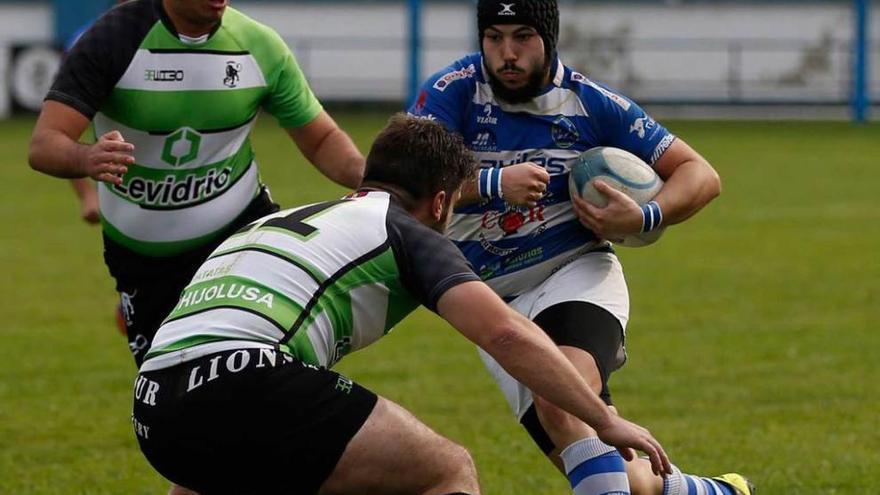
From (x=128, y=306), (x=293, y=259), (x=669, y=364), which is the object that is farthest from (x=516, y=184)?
(x=669, y=364)

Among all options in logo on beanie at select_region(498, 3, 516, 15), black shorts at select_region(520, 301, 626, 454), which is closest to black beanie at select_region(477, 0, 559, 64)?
logo on beanie at select_region(498, 3, 516, 15)

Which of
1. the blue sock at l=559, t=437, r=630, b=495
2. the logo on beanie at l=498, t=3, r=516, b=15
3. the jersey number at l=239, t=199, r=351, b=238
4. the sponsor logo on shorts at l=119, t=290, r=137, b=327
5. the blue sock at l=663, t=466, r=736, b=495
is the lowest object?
the blue sock at l=663, t=466, r=736, b=495

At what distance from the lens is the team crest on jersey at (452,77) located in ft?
20.4

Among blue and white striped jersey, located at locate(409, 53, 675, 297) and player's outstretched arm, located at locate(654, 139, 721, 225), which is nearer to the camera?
player's outstretched arm, located at locate(654, 139, 721, 225)

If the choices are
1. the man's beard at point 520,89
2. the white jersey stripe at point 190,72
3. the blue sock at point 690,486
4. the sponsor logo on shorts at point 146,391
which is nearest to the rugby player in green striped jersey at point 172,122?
the white jersey stripe at point 190,72

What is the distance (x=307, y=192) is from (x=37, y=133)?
45.9 feet

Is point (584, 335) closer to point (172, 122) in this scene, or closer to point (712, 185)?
point (712, 185)

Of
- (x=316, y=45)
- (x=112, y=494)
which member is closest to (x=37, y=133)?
(x=112, y=494)

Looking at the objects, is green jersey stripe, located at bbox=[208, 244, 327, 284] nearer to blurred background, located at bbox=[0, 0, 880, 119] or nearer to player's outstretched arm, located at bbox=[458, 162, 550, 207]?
player's outstretched arm, located at bbox=[458, 162, 550, 207]

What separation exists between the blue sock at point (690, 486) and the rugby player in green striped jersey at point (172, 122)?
6.27ft

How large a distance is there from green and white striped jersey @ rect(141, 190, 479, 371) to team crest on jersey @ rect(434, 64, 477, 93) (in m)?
1.41

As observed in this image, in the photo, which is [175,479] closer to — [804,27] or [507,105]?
[507,105]

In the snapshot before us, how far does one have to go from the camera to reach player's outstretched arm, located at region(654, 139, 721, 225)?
6074mm

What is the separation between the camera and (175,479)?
4.79 metres
